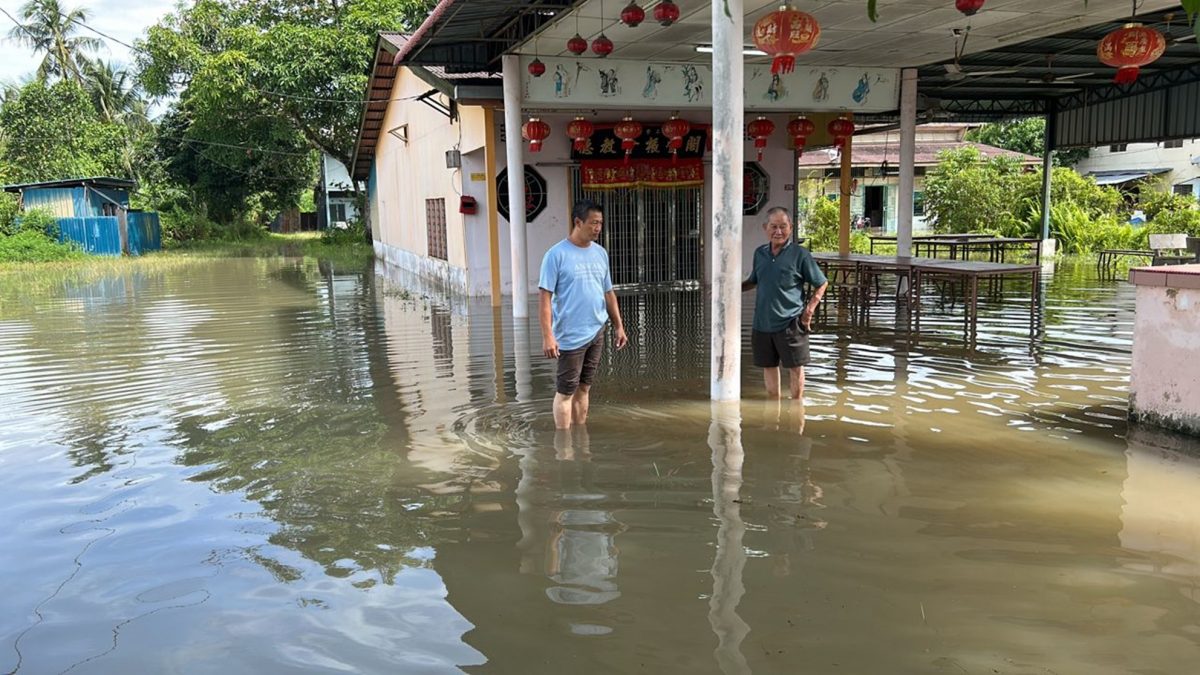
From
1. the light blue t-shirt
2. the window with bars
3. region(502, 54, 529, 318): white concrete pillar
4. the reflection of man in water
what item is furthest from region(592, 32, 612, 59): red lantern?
the window with bars

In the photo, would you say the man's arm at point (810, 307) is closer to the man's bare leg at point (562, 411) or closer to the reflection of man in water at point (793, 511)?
the reflection of man in water at point (793, 511)

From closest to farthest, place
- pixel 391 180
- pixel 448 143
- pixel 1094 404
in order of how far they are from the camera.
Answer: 1. pixel 1094 404
2. pixel 448 143
3. pixel 391 180

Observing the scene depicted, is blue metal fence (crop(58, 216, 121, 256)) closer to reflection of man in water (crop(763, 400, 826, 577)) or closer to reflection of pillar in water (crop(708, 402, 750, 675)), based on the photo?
reflection of pillar in water (crop(708, 402, 750, 675))

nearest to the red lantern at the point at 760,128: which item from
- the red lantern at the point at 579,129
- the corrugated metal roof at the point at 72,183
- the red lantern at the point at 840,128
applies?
the red lantern at the point at 840,128

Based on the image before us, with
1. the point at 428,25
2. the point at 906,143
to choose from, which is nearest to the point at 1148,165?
the point at 906,143

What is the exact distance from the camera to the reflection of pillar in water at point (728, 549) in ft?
10.5

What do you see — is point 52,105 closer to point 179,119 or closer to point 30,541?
point 179,119

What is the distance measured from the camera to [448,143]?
16.4 metres

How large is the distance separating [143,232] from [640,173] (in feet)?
74.1

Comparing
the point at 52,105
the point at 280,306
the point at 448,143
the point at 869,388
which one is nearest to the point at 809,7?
the point at 869,388

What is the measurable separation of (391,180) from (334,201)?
19931 millimetres

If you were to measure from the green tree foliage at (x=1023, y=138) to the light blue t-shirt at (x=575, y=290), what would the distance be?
31236 mm

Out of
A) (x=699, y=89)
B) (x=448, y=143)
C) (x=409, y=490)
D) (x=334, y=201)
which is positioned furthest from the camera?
(x=334, y=201)

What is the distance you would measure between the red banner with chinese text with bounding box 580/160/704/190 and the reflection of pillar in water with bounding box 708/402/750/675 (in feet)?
31.0
